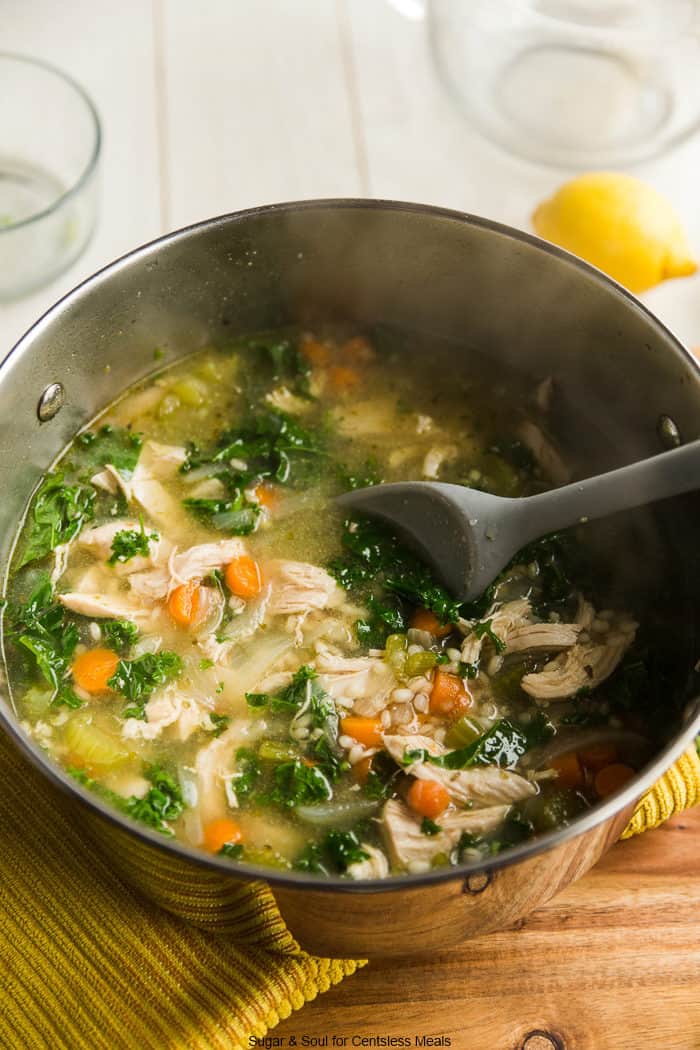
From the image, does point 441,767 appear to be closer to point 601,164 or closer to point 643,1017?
point 643,1017

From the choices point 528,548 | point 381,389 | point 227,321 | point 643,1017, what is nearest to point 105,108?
point 227,321

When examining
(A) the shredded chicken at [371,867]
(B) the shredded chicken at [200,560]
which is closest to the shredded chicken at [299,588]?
(B) the shredded chicken at [200,560]

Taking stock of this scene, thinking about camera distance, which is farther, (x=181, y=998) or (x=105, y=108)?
(x=105, y=108)

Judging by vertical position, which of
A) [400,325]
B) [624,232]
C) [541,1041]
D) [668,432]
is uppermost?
[624,232]

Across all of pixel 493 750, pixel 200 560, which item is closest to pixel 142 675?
pixel 200 560

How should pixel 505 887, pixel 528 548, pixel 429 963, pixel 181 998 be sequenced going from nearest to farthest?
pixel 505 887
pixel 181 998
pixel 429 963
pixel 528 548

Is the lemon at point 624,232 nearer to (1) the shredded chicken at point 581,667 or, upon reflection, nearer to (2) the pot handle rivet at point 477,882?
(1) the shredded chicken at point 581,667

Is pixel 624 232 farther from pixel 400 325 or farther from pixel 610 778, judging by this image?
pixel 610 778

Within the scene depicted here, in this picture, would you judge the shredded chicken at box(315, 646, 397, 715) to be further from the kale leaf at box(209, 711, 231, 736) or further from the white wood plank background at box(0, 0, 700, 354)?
the white wood plank background at box(0, 0, 700, 354)

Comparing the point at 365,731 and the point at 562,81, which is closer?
the point at 365,731
